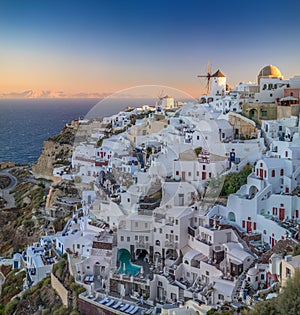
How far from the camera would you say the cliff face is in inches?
1077

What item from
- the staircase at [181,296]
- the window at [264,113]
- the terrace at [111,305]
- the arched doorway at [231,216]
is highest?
the window at [264,113]

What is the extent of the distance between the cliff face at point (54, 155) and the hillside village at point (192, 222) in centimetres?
930

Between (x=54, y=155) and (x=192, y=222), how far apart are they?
17.6m

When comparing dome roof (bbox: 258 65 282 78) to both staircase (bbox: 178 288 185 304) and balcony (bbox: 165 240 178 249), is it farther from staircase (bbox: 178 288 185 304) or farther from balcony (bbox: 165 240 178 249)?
staircase (bbox: 178 288 185 304)

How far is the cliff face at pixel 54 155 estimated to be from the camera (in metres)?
27.4

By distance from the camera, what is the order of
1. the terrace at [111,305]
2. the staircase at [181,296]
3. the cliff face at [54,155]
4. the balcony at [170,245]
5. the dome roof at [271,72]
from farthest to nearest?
1. the cliff face at [54,155]
2. the dome roof at [271,72]
3. the balcony at [170,245]
4. the staircase at [181,296]
5. the terrace at [111,305]

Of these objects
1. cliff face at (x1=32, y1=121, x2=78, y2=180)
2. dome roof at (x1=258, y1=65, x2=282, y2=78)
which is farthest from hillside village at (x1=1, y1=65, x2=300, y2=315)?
cliff face at (x1=32, y1=121, x2=78, y2=180)

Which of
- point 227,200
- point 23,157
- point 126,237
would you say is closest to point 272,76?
point 227,200

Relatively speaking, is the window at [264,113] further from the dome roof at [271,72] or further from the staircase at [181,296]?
the staircase at [181,296]

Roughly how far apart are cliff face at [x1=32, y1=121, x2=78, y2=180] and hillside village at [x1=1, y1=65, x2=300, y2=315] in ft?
30.5

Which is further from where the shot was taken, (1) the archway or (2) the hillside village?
(1) the archway

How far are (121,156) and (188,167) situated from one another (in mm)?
4995

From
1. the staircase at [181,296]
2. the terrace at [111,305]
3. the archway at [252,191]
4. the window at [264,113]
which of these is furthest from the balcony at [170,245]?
the window at [264,113]

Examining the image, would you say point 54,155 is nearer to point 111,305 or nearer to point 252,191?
point 252,191
